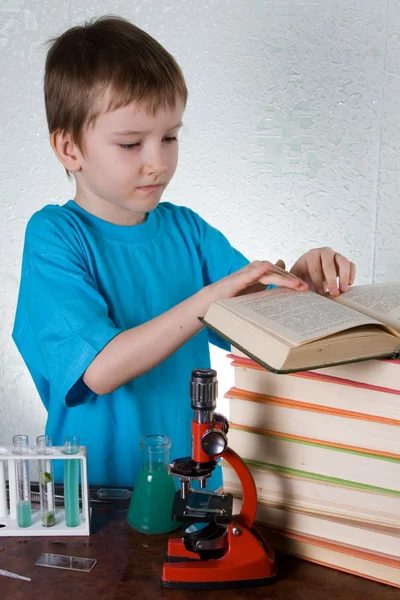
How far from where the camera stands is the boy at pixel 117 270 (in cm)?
107

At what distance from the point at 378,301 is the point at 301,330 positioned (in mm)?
230

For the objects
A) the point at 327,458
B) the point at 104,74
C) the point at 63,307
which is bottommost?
the point at 327,458

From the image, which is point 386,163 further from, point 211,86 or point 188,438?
point 188,438

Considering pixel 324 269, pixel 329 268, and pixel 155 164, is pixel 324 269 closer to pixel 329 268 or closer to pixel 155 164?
pixel 329 268

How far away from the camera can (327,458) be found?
2.79 ft

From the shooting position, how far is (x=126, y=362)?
1051 millimetres

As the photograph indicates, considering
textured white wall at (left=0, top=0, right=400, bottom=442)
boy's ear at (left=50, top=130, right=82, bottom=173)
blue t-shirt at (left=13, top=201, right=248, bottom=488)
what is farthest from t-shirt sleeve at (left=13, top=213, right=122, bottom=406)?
textured white wall at (left=0, top=0, right=400, bottom=442)

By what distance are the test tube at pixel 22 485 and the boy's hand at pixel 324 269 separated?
50cm

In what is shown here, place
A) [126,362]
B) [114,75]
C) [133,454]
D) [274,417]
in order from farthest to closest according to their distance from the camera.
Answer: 1. [133,454]
2. [114,75]
3. [126,362]
4. [274,417]

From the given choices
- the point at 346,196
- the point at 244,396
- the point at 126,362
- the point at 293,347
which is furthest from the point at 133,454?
the point at 346,196

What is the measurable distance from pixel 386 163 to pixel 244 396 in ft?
5.06

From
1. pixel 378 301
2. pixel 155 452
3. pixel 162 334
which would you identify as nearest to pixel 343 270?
pixel 378 301

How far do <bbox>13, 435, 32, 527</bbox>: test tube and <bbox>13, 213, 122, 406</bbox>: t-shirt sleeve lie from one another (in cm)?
16

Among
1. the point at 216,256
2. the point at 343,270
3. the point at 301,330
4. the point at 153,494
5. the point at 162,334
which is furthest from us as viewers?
the point at 216,256
